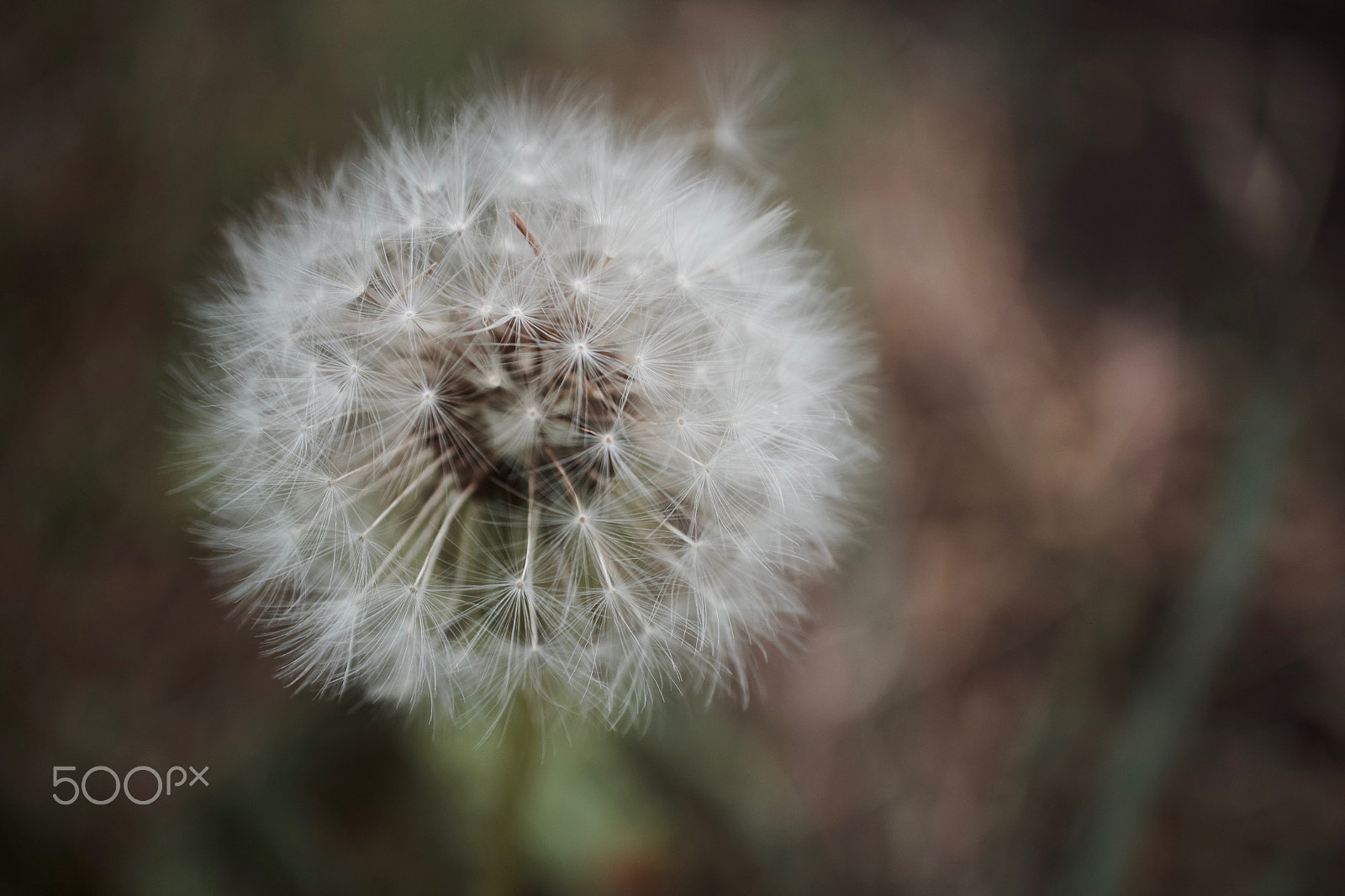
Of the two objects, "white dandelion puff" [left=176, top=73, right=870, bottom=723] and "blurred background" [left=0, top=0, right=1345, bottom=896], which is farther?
"blurred background" [left=0, top=0, right=1345, bottom=896]

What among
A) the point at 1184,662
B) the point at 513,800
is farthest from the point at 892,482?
the point at 513,800

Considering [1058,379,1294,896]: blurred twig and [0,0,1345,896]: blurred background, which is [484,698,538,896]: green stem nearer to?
[0,0,1345,896]: blurred background

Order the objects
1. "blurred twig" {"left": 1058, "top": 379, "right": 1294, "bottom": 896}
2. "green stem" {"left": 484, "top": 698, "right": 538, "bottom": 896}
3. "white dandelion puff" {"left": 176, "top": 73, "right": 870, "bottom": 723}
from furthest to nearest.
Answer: "blurred twig" {"left": 1058, "top": 379, "right": 1294, "bottom": 896} < "green stem" {"left": 484, "top": 698, "right": 538, "bottom": 896} < "white dandelion puff" {"left": 176, "top": 73, "right": 870, "bottom": 723}

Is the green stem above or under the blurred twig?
under

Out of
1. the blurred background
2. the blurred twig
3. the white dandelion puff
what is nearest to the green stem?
the blurred background

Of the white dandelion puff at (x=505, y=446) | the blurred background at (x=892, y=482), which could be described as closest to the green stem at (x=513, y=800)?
the blurred background at (x=892, y=482)

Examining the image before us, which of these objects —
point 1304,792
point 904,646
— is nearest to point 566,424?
point 904,646

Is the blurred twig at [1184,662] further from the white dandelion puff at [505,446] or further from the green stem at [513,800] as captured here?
the green stem at [513,800]
